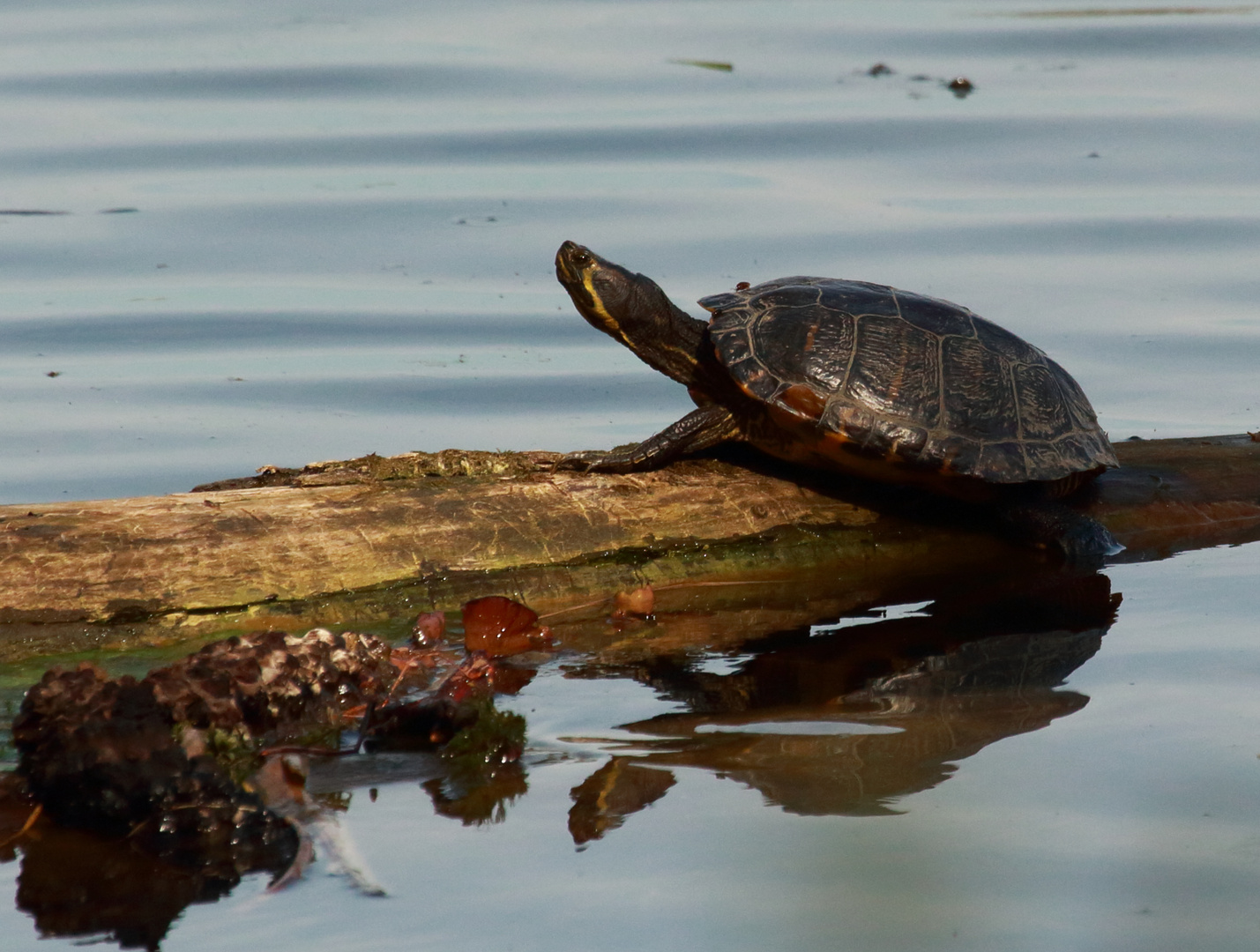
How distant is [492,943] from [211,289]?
6.92 m

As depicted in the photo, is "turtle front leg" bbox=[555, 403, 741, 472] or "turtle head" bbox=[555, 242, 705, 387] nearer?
"turtle front leg" bbox=[555, 403, 741, 472]

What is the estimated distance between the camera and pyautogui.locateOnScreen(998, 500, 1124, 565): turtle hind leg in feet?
16.0

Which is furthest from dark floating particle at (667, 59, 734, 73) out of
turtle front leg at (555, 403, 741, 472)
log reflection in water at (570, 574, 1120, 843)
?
log reflection in water at (570, 574, 1120, 843)

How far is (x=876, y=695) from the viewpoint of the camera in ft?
12.5

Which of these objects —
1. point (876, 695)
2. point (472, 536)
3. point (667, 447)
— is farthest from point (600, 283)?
point (876, 695)

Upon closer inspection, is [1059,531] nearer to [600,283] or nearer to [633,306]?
[633,306]

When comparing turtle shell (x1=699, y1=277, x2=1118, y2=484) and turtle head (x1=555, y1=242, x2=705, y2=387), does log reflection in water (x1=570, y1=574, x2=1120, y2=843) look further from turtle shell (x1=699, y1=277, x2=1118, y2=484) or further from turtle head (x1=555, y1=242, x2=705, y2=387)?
turtle head (x1=555, y1=242, x2=705, y2=387)

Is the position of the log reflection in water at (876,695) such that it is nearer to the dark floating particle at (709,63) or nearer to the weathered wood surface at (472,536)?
the weathered wood surface at (472,536)

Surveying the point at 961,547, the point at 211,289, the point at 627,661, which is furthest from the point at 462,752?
the point at 211,289

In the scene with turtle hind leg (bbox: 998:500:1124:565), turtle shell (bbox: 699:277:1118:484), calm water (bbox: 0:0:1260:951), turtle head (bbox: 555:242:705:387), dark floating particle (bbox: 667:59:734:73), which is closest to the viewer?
calm water (bbox: 0:0:1260:951)

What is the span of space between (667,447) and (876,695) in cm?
123

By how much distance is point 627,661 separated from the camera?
4.04 metres

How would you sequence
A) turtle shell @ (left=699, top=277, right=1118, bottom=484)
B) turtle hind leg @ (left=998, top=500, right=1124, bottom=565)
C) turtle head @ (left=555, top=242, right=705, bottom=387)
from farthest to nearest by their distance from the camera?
turtle head @ (left=555, top=242, right=705, bottom=387)
turtle hind leg @ (left=998, top=500, right=1124, bottom=565)
turtle shell @ (left=699, top=277, right=1118, bottom=484)

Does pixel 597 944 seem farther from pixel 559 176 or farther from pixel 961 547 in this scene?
pixel 559 176
